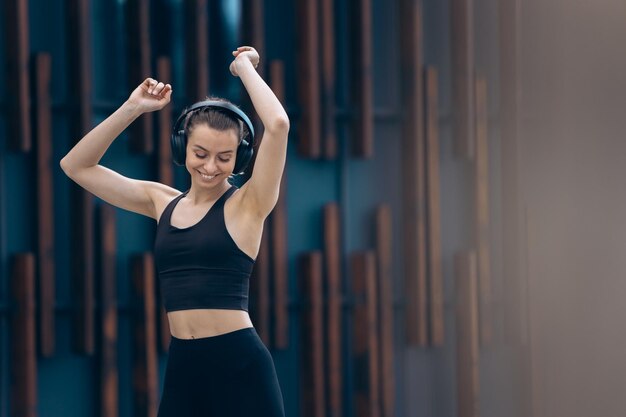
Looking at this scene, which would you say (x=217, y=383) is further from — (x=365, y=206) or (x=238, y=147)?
(x=365, y=206)

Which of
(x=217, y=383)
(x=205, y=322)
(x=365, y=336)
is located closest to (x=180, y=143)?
(x=205, y=322)

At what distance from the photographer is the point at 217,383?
2680 millimetres

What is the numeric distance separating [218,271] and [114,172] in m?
0.43

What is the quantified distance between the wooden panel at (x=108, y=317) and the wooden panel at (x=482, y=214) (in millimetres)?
1757

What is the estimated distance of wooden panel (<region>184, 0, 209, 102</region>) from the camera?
16.1ft

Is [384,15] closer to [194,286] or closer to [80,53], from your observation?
[80,53]

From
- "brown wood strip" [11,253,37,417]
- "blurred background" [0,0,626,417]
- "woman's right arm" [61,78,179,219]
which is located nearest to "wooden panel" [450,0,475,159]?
"blurred background" [0,0,626,417]

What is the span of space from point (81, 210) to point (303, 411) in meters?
1.33

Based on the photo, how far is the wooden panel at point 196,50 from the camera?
490 cm

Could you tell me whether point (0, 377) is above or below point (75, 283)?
below

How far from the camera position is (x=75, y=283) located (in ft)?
15.5

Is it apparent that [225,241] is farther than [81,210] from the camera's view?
No

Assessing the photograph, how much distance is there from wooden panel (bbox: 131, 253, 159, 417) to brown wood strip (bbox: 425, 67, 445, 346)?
134 cm

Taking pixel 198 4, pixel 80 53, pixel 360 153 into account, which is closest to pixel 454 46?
pixel 360 153
